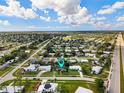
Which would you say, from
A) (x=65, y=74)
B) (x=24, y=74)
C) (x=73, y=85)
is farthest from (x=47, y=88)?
(x=24, y=74)

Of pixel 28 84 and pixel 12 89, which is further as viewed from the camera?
pixel 28 84

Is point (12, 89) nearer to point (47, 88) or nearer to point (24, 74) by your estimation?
point (47, 88)

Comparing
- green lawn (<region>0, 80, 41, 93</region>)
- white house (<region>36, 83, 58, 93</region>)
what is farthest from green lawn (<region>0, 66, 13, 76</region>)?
white house (<region>36, 83, 58, 93</region>)

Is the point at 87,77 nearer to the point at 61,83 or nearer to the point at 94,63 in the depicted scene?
the point at 61,83

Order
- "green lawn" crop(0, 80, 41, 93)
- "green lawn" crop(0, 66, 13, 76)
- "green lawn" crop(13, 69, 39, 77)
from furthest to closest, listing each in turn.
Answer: "green lawn" crop(0, 66, 13, 76) < "green lawn" crop(13, 69, 39, 77) < "green lawn" crop(0, 80, 41, 93)

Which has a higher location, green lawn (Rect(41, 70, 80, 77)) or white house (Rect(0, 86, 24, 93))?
white house (Rect(0, 86, 24, 93))

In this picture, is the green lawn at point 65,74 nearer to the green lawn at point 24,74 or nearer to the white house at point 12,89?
the green lawn at point 24,74

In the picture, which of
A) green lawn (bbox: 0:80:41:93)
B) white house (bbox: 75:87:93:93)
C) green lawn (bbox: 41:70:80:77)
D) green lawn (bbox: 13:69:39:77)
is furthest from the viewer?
green lawn (bbox: 13:69:39:77)

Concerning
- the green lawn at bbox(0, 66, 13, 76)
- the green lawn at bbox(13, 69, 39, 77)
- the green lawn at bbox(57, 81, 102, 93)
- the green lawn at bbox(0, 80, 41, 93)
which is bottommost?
the green lawn at bbox(57, 81, 102, 93)

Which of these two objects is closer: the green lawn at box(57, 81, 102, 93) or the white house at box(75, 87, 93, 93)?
the white house at box(75, 87, 93, 93)

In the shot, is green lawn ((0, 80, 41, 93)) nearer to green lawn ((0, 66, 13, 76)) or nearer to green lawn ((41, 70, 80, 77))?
green lawn ((41, 70, 80, 77))

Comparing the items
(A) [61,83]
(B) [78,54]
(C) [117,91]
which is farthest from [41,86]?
(B) [78,54]
